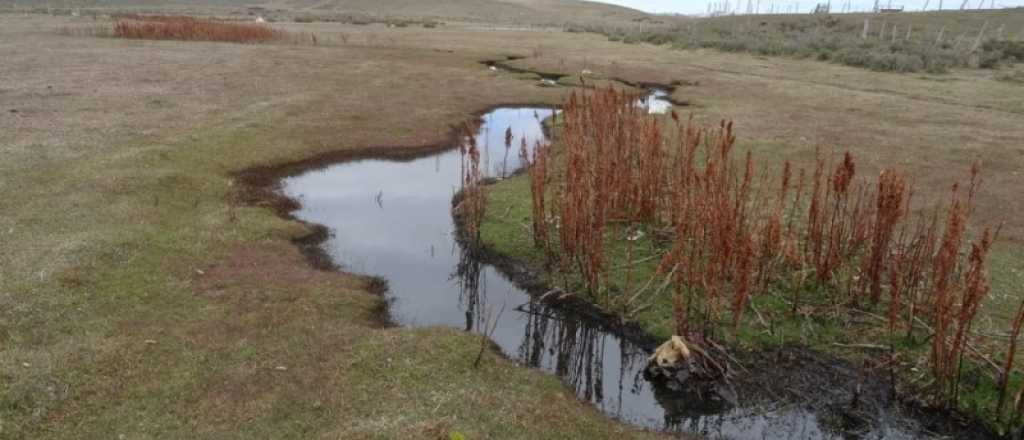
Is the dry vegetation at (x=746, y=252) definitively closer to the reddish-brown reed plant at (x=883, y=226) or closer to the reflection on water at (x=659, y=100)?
the reddish-brown reed plant at (x=883, y=226)

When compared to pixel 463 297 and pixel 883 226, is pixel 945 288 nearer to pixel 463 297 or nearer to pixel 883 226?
pixel 883 226

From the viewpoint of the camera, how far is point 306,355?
805cm

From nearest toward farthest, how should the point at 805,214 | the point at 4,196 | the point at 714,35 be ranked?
the point at 4,196 → the point at 805,214 → the point at 714,35

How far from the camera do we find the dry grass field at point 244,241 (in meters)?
6.98

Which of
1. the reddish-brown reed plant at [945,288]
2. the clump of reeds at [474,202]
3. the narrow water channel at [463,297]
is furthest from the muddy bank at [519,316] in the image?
the reddish-brown reed plant at [945,288]

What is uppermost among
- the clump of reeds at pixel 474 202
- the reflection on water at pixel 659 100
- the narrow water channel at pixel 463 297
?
the reflection on water at pixel 659 100

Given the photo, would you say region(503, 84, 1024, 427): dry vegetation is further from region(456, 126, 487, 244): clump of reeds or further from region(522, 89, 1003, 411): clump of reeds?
region(456, 126, 487, 244): clump of reeds

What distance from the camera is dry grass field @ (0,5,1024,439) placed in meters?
6.98

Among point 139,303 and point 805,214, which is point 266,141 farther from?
point 805,214

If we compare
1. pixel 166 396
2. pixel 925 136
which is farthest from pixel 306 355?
pixel 925 136

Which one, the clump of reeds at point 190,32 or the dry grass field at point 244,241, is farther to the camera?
the clump of reeds at point 190,32

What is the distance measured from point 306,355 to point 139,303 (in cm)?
272

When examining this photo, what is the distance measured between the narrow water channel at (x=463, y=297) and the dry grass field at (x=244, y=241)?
2.43ft

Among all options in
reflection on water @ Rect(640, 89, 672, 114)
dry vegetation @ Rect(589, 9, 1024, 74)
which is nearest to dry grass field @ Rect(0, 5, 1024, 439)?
reflection on water @ Rect(640, 89, 672, 114)
